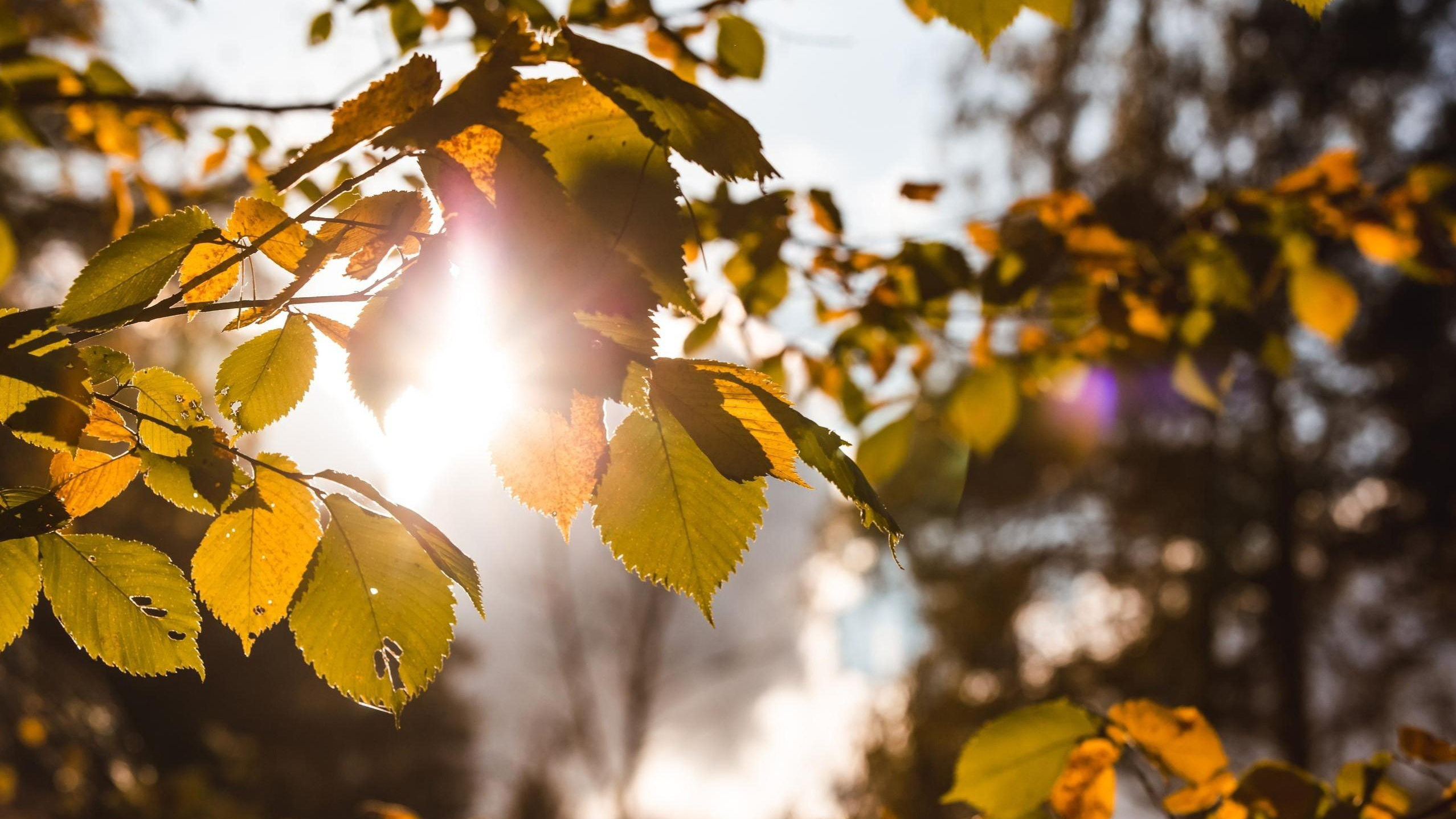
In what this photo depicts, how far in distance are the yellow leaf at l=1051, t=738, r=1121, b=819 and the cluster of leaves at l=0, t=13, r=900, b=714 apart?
0.47 meters

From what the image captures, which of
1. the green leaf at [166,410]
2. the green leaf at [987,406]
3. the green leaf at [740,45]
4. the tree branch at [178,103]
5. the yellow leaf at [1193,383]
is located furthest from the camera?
the green leaf at [987,406]

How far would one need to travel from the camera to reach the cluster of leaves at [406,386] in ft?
1.17

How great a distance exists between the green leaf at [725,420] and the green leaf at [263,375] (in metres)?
0.23

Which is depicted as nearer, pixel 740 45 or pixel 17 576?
pixel 17 576

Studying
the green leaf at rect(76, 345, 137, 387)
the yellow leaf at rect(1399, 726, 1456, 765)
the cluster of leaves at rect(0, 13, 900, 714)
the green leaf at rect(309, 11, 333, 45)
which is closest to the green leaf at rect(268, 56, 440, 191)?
the cluster of leaves at rect(0, 13, 900, 714)

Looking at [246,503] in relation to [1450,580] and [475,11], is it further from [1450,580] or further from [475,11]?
[1450,580]

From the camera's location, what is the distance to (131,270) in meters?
0.41

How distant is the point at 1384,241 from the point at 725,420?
4.58 feet

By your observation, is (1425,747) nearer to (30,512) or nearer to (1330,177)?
(1330,177)

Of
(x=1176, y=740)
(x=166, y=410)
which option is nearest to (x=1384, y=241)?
(x=1176, y=740)

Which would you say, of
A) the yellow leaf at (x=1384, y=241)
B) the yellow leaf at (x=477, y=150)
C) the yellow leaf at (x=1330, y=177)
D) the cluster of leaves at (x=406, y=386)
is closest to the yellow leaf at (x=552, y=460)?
the cluster of leaves at (x=406, y=386)

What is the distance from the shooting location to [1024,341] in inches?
64.5

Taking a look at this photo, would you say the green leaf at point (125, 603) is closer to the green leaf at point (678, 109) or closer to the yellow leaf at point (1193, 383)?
the green leaf at point (678, 109)

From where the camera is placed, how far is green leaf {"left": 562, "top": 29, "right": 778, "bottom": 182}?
36 cm
